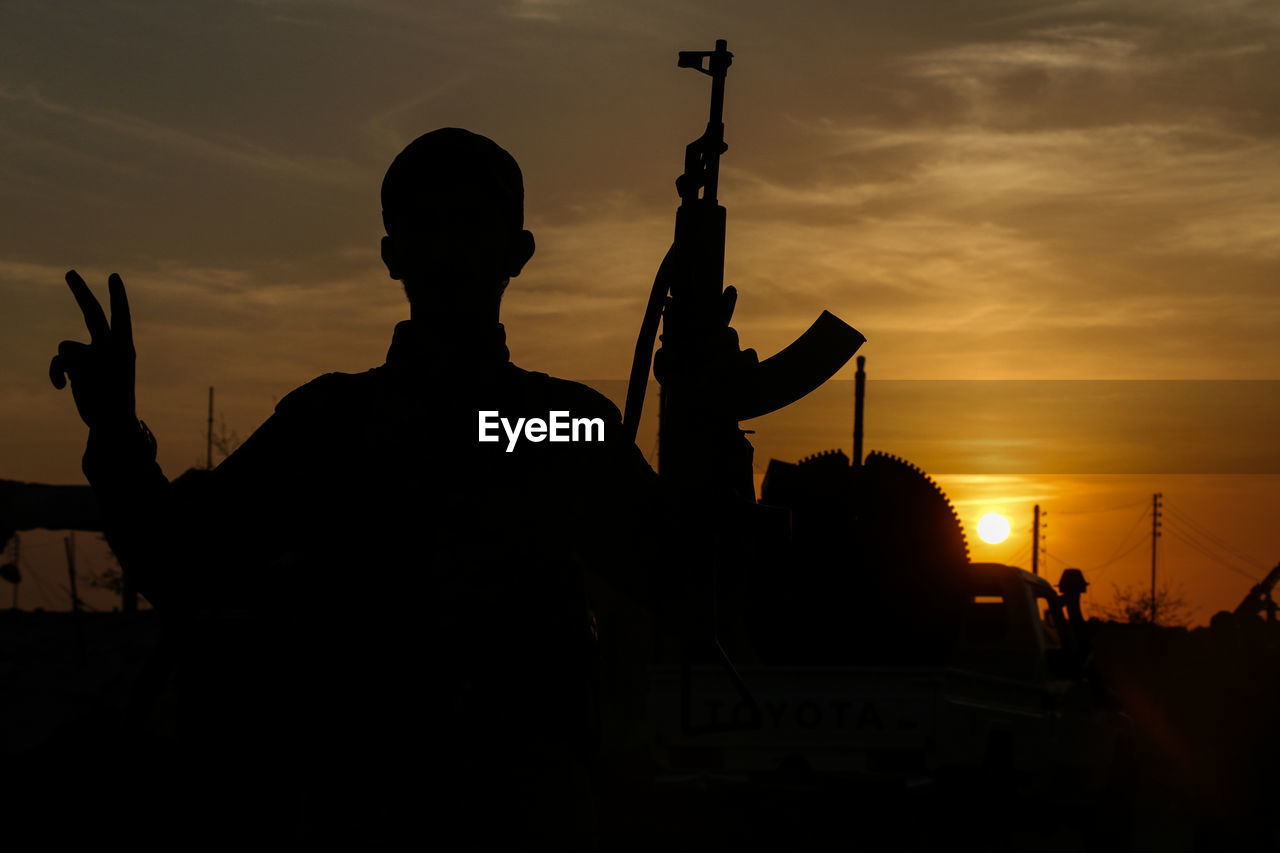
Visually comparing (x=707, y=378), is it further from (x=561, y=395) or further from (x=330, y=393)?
(x=330, y=393)

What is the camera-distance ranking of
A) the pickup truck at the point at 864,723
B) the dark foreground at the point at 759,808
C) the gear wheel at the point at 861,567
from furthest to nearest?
the gear wheel at the point at 861,567
the pickup truck at the point at 864,723
the dark foreground at the point at 759,808

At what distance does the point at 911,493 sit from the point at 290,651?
1029cm

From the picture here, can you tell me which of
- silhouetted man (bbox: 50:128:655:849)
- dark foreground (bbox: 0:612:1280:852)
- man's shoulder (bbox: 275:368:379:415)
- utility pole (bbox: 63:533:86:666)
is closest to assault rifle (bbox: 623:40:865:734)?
silhouetted man (bbox: 50:128:655:849)

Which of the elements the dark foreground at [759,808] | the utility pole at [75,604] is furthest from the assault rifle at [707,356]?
the utility pole at [75,604]

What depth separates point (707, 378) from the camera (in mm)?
2590

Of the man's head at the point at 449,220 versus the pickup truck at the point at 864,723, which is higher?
the man's head at the point at 449,220

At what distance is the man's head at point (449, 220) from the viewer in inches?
99.0

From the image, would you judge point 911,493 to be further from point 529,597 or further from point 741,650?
point 529,597

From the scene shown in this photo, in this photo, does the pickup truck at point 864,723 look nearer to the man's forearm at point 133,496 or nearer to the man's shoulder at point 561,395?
the man's shoulder at point 561,395

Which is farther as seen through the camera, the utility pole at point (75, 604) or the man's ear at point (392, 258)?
the utility pole at point (75, 604)

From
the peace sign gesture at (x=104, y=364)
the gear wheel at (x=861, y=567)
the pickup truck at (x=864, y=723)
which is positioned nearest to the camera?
the peace sign gesture at (x=104, y=364)

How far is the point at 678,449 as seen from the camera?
2555 millimetres

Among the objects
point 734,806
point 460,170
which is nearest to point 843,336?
point 460,170

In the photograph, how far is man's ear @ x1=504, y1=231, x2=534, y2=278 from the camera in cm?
261
